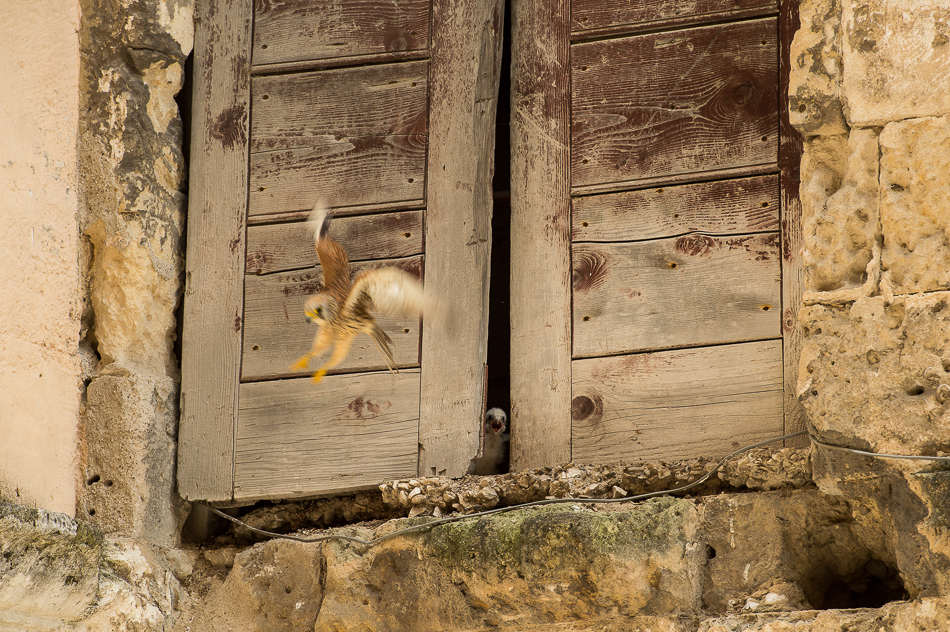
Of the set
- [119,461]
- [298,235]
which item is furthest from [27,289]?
[298,235]

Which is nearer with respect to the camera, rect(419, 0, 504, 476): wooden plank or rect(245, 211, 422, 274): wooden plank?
rect(419, 0, 504, 476): wooden plank

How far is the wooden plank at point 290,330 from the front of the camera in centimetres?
334

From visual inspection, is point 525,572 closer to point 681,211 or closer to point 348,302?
point 348,302

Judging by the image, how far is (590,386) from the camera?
318 cm

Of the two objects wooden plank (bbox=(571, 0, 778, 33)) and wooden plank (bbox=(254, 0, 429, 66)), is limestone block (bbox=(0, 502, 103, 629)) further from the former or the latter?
wooden plank (bbox=(571, 0, 778, 33))

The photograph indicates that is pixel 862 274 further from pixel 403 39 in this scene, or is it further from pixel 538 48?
pixel 403 39

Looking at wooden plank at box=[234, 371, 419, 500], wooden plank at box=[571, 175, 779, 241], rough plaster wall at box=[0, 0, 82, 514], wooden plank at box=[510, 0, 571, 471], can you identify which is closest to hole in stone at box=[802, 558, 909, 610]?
wooden plank at box=[510, 0, 571, 471]

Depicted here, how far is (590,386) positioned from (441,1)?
1246 mm

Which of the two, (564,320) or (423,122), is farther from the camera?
(423,122)

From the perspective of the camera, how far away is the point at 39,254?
3.27m

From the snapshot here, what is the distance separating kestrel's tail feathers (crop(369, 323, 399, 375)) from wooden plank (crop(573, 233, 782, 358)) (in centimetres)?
51

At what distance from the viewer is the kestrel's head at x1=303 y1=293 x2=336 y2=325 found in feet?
10.5

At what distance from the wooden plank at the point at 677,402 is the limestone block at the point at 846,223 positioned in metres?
0.48

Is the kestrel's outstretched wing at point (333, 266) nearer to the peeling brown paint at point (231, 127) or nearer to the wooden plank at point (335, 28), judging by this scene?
the peeling brown paint at point (231, 127)
